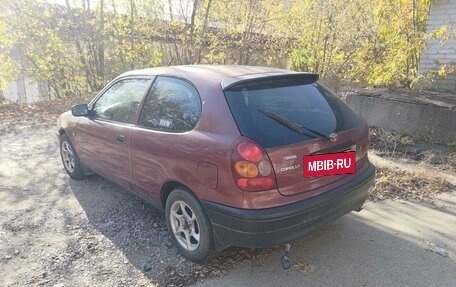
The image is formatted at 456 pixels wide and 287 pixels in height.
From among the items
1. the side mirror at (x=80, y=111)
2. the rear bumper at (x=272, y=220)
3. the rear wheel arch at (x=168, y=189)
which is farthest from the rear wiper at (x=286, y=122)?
the side mirror at (x=80, y=111)

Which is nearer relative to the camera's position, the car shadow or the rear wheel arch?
the car shadow

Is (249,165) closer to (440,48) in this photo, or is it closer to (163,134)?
(163,134)

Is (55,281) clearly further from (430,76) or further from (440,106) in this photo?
(430,76)

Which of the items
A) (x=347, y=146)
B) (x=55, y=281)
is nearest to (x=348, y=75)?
(x=347, y=146)

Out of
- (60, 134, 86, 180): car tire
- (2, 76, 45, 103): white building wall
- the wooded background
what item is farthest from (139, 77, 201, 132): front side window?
(2, 76, 45, 103): white building wall

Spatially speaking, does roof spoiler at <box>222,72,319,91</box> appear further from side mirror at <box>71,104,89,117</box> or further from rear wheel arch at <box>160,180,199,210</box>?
side mirror at <box>71,104,89,117</box>

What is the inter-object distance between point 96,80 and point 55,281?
9.16m

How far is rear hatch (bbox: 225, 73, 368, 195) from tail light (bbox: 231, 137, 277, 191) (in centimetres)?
5

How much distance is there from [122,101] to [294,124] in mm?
1973

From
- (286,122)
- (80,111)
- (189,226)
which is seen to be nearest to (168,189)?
(189,226)

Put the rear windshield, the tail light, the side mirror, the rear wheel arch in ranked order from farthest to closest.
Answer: the side mirror < the rear wheel arch < the rear windshield < the tail light

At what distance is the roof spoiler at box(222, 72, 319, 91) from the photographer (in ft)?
9.25

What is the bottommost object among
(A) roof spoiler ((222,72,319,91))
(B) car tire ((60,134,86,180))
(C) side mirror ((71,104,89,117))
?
(B) car tire ((60,134,86,180))

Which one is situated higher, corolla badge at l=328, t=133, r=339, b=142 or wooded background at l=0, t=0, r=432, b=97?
wooded background at l=0, t=0, r=432, b=97
